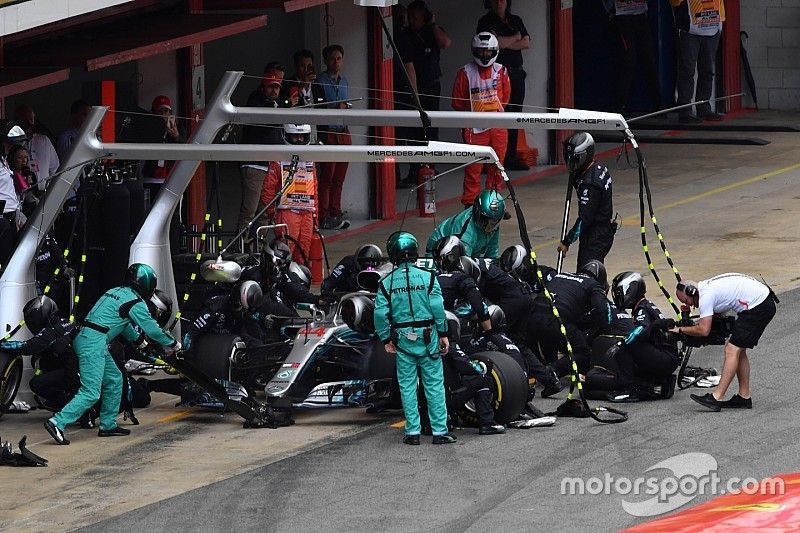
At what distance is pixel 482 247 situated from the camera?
15633mm

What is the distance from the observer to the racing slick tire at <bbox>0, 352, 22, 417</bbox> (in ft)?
45.4

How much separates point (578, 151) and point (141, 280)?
4.81 meters

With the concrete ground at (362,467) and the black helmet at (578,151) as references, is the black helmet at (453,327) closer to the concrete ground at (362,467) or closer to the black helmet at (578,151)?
the concrete ground at (362,467)

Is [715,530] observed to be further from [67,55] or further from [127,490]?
[67,55]

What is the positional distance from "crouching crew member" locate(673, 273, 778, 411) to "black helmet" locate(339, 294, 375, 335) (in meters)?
2.41

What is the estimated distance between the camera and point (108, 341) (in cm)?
1345

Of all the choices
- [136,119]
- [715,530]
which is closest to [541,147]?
[136,119]

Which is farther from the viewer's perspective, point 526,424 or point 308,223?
point 308,223

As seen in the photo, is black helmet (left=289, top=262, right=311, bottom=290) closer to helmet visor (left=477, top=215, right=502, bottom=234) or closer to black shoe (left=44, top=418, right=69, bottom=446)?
helmet visor (left=477, top=215, right=502, bottom=234)

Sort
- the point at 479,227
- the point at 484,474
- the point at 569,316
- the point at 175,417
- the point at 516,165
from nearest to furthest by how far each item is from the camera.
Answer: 1. the point at 484,474
2. the point at 175,417
3. the point at 569,316
4. the point at 479,227
5. the point at 516,165

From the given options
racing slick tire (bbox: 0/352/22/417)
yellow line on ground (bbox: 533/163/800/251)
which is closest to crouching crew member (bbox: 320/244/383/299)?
racing slick tire (bbox: 0/352/22/417)

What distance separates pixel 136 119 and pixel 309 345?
23.5ft

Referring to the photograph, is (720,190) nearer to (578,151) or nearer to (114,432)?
(578,151)

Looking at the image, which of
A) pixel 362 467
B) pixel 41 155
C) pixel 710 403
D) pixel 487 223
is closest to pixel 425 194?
pixel 41 155
